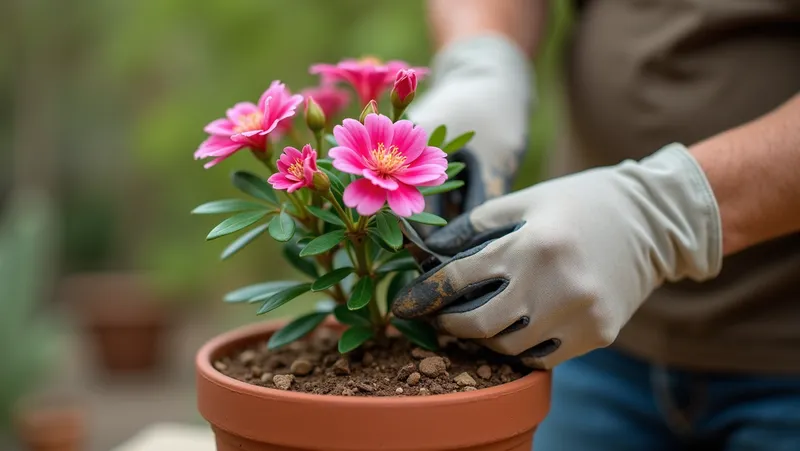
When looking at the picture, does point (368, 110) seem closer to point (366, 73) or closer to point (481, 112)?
point (366, 73)

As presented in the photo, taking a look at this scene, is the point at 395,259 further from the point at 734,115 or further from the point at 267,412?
the point at 734,115

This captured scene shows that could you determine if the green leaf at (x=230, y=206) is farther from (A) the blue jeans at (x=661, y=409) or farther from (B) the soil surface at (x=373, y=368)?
(A) the blue jeans at (x=661, y=409)

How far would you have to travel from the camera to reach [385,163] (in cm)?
75

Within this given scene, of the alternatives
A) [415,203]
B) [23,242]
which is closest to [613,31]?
[415,203]

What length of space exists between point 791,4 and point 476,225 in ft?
1.81

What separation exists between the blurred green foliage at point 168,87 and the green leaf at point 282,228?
0.86 meters

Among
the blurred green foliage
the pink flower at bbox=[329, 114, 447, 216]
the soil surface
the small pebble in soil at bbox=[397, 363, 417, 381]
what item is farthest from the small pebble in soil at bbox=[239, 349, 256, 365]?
the blurred green foliage

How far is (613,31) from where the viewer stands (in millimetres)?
1257

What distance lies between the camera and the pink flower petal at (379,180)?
714mm

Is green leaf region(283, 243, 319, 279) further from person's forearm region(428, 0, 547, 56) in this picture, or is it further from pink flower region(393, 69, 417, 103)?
person's forearm region(428, 0, 547, 56)

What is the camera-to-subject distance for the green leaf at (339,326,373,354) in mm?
848

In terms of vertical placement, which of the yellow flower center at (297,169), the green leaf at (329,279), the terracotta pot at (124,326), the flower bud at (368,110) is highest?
the flower bud at (368,110)

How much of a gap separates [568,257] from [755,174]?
0.27 metres

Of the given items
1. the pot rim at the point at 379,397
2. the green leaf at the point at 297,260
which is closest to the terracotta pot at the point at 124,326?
the green leaf at the point at 297,260
